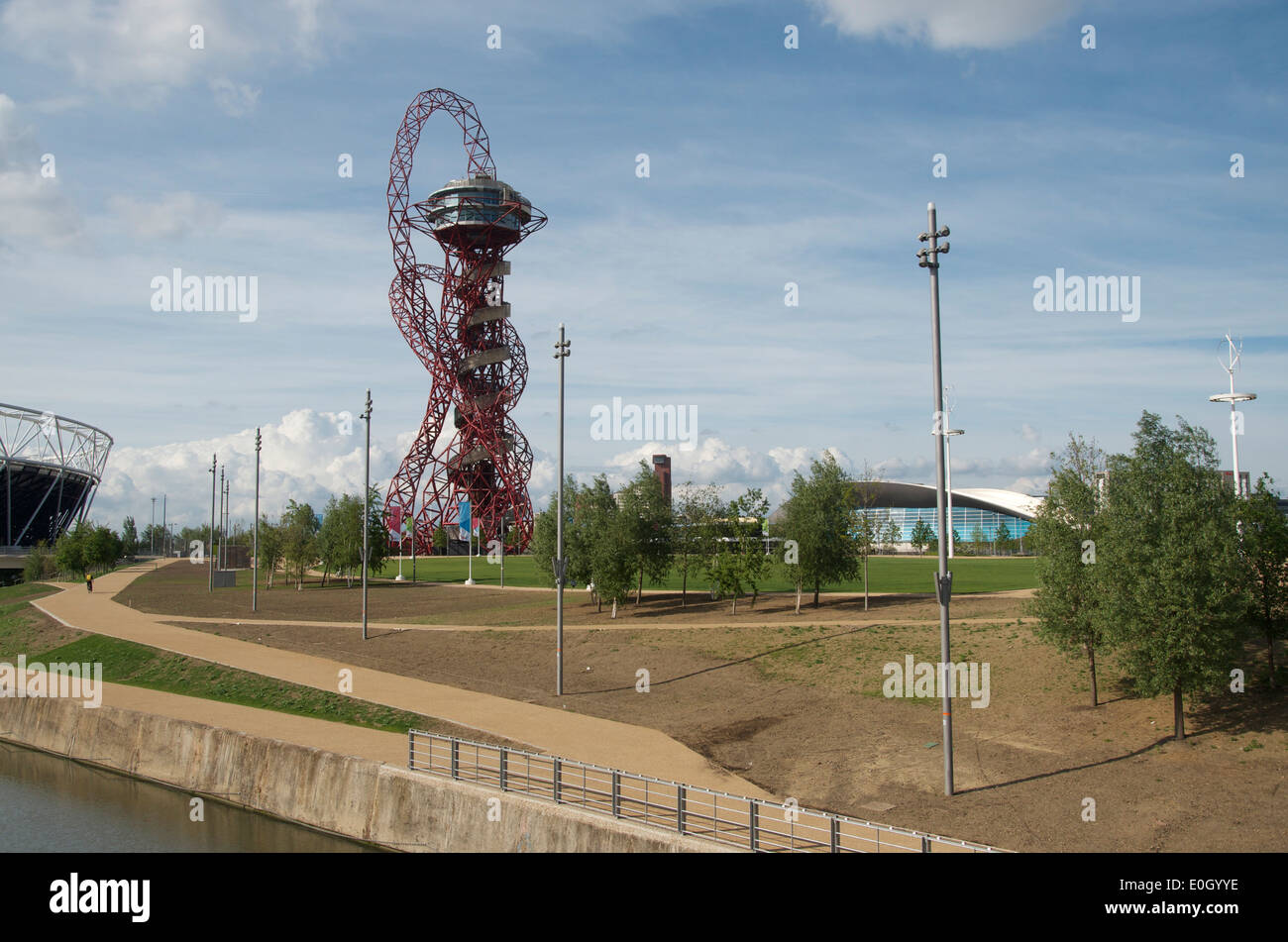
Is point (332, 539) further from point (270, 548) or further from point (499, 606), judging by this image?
point (499, 606)

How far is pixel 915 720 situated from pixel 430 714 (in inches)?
447

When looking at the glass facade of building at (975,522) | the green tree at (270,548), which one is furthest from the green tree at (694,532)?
the glass facade of building at (975,522)

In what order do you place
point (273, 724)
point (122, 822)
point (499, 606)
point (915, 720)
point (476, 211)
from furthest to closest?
1. point (476, 211)
2. point (499, 606)
3. point (273, 724)
4. point (915, 720)
5. point (122, 822)

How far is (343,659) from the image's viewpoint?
31.3m

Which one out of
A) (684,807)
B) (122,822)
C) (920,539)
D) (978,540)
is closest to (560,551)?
(122,822)

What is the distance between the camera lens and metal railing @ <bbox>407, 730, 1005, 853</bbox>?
1221 cm

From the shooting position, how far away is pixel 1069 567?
69.7ft

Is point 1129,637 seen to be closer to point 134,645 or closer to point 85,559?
point 134,645

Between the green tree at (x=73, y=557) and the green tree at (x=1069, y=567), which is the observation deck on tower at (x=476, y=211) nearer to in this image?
the green tree at (x=73, y=557)

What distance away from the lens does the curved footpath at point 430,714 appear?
18.2 m

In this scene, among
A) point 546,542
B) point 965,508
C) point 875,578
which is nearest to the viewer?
point 546,542

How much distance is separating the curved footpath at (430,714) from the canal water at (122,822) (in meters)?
1.81
